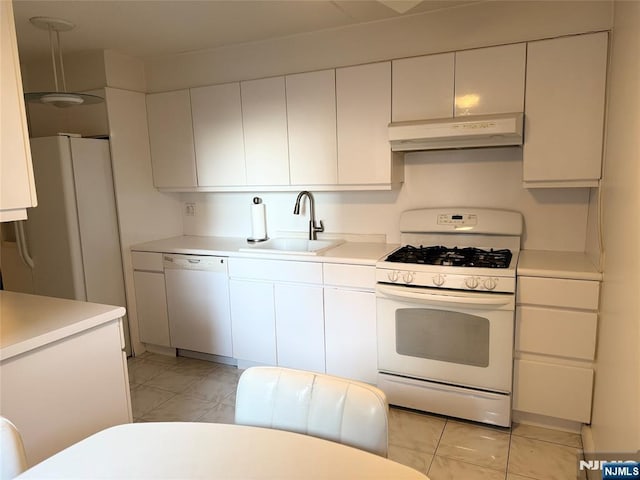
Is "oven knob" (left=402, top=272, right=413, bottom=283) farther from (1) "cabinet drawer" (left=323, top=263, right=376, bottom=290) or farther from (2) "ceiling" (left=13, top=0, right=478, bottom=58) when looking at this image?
(2) "ceiling" (left=13, top=0, right=478, bottom=58)

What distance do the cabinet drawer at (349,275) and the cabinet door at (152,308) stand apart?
4.72 ft

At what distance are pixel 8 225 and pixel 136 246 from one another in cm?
113

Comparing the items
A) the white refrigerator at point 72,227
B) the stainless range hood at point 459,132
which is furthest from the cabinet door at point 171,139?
A: the stainless range hood at point 459,132

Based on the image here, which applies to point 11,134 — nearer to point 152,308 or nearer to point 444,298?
point 444,298

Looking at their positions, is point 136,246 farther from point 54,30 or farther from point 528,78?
point 528,78

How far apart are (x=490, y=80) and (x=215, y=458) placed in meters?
2.36

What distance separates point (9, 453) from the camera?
108 centimetres

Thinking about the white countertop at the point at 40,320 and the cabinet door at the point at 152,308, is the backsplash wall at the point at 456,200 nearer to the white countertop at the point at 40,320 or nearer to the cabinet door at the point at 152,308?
the cabinet door at the point at 152,308

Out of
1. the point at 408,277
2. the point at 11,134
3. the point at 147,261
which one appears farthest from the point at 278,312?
the point at 11,134

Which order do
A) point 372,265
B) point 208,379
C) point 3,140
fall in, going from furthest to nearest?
point 208,379 < point 372,265 < point 3,140

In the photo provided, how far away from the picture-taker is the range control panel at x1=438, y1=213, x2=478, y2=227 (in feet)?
9.17

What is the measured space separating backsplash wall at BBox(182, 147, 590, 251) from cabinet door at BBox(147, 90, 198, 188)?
21.5 inches

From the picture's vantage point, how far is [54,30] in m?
2.74

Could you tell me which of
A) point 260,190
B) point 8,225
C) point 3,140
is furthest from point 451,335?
point 8,225
